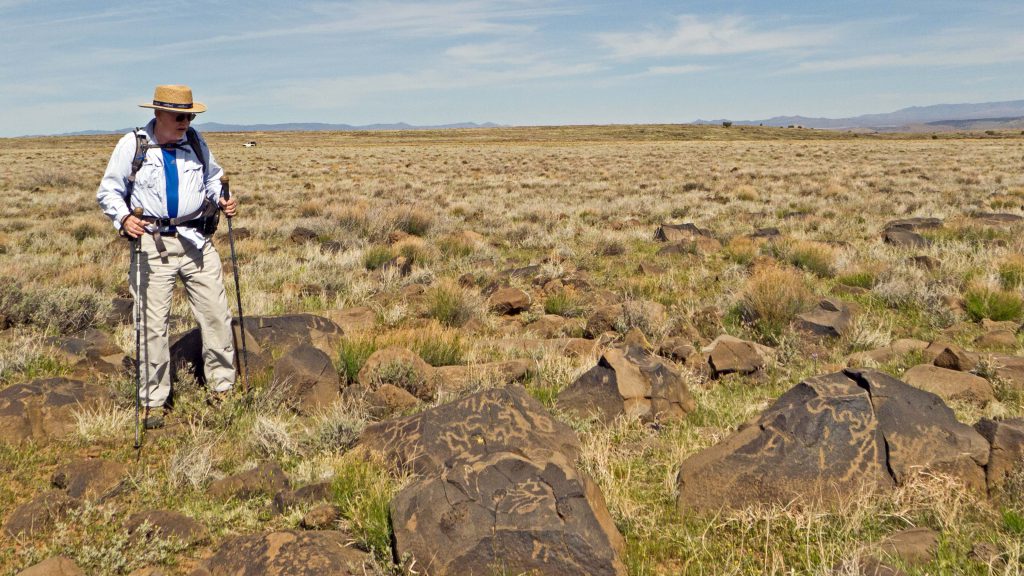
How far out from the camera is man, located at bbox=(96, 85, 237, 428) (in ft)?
→ 15.0

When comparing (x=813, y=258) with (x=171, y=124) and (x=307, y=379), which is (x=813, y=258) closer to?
(x=307, y=379)

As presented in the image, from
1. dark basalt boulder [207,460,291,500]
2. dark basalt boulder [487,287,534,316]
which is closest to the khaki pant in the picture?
dark basalt boulder [207,460,291,500]

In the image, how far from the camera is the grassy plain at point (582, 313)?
326 cm

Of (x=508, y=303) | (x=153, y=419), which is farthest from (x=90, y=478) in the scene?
(x=508, y=303)

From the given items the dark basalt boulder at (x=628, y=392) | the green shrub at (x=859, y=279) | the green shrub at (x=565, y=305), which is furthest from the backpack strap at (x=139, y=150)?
the green shrub at (x=859, y=279)

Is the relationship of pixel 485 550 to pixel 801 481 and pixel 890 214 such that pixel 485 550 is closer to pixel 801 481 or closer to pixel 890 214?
pixel 801 481

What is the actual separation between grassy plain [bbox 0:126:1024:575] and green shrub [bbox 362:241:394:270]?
3 cm

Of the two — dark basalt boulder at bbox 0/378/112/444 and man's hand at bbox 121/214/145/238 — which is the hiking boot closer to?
dark basalt boulder at bbox 0/378/112/444

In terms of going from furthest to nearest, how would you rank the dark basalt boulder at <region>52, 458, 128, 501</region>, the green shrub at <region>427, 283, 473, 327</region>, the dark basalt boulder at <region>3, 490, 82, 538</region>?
the green shrub at <region>427, 283, 473, 327</region> → the dark basalt boulder at <region>52, 458, 128, 501</region> → the dark basalt boulder at <region>3, 490, 82, 538</region>

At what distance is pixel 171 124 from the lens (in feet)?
15.3

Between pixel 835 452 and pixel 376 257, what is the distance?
8.32 m

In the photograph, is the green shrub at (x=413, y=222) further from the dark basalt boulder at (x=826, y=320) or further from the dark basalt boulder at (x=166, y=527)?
the dark basalt boulder at (x=166, y=527)

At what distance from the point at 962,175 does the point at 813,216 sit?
13496 millimetres

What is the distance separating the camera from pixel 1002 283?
825cm
